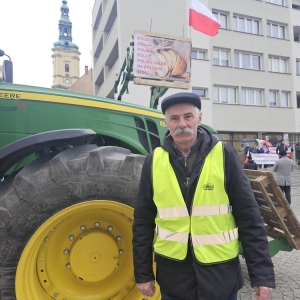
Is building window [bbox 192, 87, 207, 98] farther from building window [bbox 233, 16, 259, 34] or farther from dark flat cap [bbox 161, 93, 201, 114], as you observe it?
dark flat cap [bbox 161, 93, 201, 114]

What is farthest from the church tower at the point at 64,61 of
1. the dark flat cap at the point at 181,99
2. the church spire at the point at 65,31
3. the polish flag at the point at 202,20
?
the dark flat cap at the point at 181,99

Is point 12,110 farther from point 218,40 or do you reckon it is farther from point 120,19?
point 218,40

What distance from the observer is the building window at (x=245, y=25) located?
23.8 meters

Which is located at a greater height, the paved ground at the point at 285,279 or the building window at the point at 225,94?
the building window at the point at 225,94

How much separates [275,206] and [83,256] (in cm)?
216

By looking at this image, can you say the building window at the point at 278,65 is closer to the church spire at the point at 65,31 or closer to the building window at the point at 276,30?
the building window at the point at 276,30

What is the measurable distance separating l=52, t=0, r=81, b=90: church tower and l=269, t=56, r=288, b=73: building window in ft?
179

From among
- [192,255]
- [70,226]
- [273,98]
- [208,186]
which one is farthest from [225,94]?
[192,255]

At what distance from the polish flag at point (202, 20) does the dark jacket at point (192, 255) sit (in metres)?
10.2

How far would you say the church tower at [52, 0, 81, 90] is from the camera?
73.2m

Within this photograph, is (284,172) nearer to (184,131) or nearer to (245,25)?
(184,131)

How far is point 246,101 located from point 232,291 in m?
23.3

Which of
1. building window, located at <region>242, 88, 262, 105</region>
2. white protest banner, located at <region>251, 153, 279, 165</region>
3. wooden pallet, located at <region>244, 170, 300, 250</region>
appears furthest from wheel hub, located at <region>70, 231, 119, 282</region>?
building window, located at <region>242, 88, 262, 105</region>

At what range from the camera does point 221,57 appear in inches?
910
